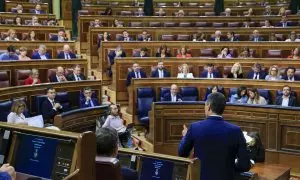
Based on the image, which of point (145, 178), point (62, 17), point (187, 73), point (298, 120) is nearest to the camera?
point (145, 178)

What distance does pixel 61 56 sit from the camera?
8.77 m

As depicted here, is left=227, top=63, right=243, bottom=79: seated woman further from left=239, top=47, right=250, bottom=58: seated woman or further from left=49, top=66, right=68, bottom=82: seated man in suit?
left=49, top=66, right=68, bottom=82: seated man in suit

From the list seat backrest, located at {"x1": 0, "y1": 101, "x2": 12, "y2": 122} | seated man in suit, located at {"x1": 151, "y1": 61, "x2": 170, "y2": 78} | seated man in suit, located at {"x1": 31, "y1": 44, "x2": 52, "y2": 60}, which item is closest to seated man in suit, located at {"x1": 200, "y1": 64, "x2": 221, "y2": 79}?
seated man in suit, located at {"x1": 151, "y1": 61, "x2": 170, "y2": 78}

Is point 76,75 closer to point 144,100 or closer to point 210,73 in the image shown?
point 144,100

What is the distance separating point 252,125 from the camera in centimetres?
642

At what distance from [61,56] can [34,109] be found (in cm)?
222

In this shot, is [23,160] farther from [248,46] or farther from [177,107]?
[248,46]

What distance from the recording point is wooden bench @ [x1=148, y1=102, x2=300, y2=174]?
20.1ft

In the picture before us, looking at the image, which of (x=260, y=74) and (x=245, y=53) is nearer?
(x=260, y=74)

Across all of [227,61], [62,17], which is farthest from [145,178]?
[62,17]

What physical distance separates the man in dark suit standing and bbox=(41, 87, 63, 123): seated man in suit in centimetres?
374

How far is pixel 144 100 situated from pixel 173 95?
1.59ft

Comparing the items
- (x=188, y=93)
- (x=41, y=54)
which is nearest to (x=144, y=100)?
(x=188, y=93)

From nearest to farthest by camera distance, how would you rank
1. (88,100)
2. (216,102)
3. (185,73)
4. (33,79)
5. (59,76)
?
(216,102) → (88,100) → (33,79) → (59,76) → (185,73)
